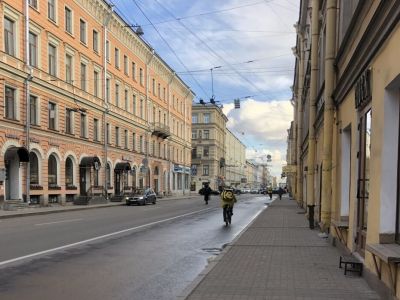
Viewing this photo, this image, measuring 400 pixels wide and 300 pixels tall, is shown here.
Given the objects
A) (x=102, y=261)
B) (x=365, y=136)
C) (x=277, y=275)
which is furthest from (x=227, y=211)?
(x=365, y=136)

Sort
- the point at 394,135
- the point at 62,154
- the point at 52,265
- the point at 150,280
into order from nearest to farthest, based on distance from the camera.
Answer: the point at 394,135
the point at 150,280
the point at 52,265
the point at 62,154

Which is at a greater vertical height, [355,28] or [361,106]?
[355,28]

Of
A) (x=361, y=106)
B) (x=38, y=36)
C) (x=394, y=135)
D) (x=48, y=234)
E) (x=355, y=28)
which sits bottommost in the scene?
(x=48, y=234)

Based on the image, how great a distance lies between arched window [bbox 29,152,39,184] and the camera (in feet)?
106

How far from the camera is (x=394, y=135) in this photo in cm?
636

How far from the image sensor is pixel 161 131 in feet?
203

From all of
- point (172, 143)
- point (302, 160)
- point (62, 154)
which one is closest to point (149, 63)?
point (172, 143)

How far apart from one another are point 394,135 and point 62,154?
32.5m

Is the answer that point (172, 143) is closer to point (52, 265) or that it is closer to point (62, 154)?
point (62, 154)

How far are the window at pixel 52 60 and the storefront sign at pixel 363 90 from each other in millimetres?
30045

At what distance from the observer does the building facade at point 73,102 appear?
1200 inches

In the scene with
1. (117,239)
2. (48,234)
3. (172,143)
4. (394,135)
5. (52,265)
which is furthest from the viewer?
(172,143)

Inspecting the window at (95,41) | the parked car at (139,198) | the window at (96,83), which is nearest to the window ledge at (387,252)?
the parked car at (139,198)

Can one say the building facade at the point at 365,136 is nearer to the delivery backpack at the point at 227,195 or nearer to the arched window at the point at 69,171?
the delivery backpack at the point at 227,195
